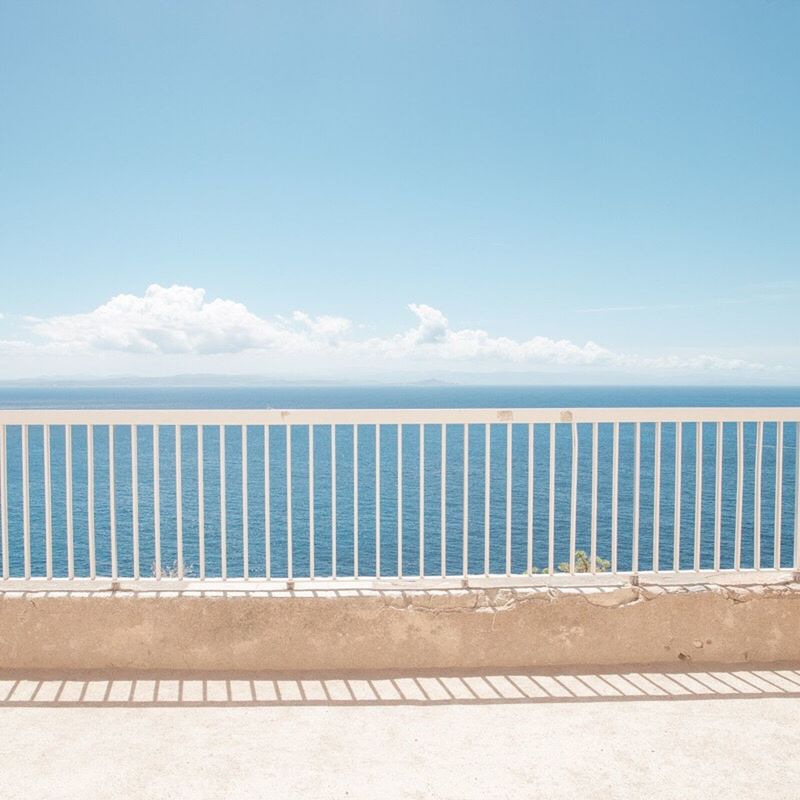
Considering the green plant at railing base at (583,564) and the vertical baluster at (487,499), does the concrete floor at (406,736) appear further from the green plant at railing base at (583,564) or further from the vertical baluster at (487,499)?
the green plant at railing base at (583,564)

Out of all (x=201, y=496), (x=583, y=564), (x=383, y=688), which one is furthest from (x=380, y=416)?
(x=583, y=564)

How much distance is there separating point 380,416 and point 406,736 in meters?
1.28

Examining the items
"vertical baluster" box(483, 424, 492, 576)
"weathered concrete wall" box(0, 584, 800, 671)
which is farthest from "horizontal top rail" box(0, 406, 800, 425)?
"weathered concrete wall" box(0, 584, 800, 671)

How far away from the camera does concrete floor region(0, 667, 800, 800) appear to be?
212 centimetres

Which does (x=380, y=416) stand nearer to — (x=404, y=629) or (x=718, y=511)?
(x=404, y=629)

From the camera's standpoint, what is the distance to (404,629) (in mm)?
3000

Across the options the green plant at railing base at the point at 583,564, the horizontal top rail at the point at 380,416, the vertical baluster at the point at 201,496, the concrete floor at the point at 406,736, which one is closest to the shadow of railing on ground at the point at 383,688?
the concrete floor at the point at 406,736

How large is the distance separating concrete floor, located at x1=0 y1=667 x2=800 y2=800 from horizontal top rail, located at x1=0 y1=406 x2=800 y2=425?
1.03 m

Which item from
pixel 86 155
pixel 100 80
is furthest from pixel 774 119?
pixel 86 155

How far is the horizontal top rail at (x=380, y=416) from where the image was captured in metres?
3.05

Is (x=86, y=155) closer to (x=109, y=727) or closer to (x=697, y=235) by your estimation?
(x=109, y=727)

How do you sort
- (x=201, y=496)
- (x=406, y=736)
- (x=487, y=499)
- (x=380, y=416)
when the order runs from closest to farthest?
(x=406, y=736) → (x=201, y=496) → (x=380, y=416) → (x=487, y=499)

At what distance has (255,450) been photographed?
182 feet

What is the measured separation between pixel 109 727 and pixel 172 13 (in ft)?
33.7
